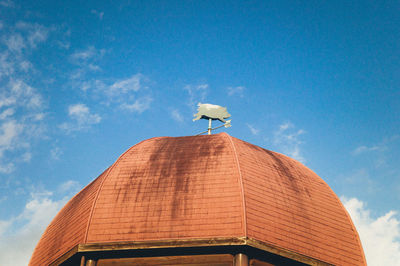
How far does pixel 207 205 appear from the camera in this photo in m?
15.7

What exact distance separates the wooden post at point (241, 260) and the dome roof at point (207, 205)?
0.58 m

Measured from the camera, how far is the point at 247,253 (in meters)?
14.9

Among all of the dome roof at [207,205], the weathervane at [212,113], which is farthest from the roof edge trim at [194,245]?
the weathervane at [212,113]

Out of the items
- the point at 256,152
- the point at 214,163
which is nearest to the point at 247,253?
the point at 214,163

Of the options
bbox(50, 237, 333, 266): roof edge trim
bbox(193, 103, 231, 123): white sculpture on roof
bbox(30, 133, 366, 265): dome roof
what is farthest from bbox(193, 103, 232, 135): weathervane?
bbox(50, 237, 333, 266): roof edge trim

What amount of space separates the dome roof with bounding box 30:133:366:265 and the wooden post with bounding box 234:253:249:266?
58 cm

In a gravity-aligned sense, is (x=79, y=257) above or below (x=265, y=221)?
below

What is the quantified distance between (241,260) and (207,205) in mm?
1931

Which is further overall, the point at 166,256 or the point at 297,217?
the point at 297,217

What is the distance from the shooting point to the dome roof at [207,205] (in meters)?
15.4

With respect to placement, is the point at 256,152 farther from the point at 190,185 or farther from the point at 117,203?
the point at 117,203

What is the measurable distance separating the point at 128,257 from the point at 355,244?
7.30m

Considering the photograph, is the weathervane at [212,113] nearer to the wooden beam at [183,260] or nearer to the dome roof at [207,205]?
the dome roof at [207,205]

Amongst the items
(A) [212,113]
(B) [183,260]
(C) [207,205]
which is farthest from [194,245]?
(A) [212,113]
